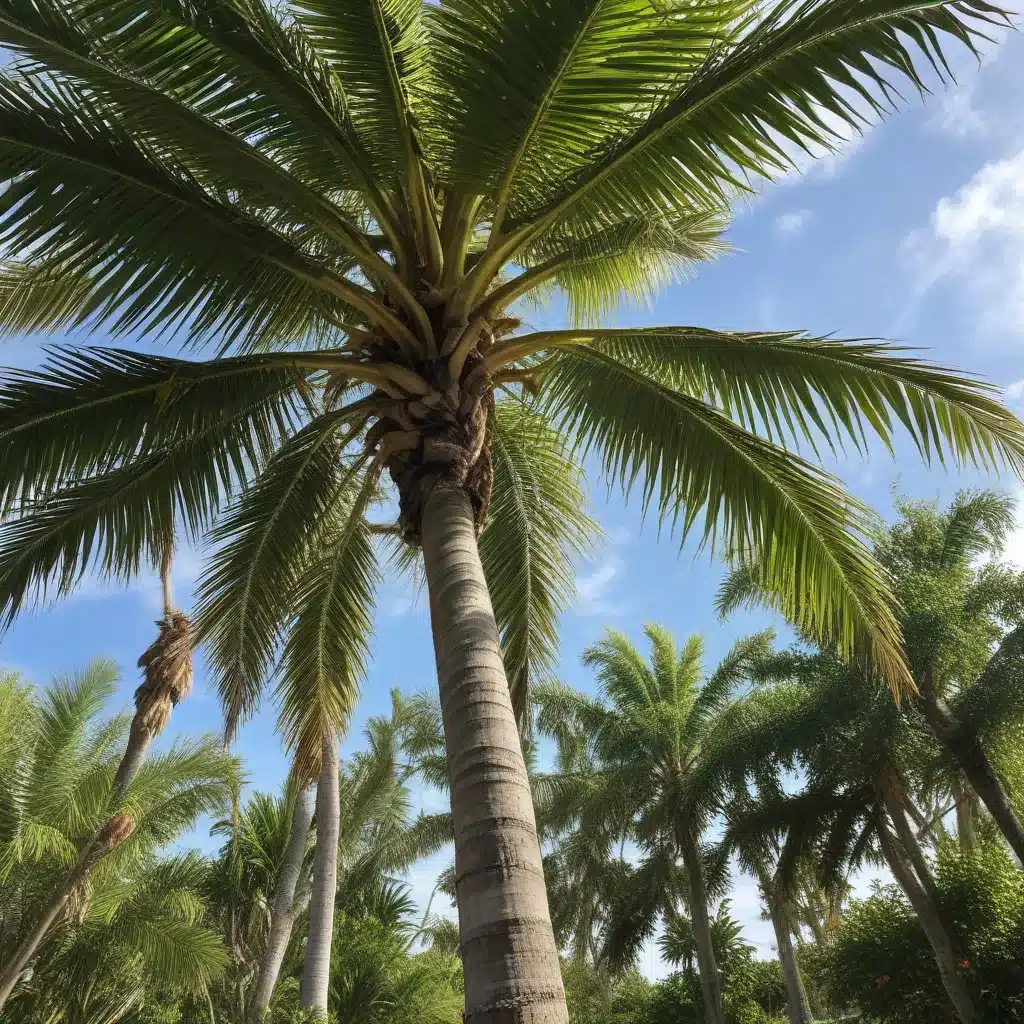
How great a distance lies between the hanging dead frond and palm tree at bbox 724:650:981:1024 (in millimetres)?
11504

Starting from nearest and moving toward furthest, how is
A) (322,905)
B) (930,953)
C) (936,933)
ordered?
(322,905), (936,933), (930,953)

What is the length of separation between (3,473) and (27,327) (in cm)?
264

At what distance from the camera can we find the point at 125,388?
490 cm

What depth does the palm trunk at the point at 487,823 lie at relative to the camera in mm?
2637

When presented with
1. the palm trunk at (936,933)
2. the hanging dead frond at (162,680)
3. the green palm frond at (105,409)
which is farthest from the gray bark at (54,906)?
the palm trunk at (936,933)

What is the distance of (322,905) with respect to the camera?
1369 centimetres

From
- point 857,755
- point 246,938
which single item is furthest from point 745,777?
point 246,938

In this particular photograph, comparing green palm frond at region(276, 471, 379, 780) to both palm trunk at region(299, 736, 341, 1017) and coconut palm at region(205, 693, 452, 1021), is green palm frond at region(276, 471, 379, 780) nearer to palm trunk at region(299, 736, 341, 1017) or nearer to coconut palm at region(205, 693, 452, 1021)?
palm trunk at region(299, 736, 341, 1017)

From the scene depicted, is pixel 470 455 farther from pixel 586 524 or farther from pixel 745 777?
pixel 745 777

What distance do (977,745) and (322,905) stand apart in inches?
457

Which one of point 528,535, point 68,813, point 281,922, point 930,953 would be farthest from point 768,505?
point 930,953

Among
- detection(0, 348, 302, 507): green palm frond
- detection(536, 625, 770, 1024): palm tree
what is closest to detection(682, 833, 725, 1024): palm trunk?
detection(536, 625, 770, 1024): palm tree

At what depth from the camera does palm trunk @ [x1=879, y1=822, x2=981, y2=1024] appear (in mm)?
14945

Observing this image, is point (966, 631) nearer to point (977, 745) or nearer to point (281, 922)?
point (977, 745)
